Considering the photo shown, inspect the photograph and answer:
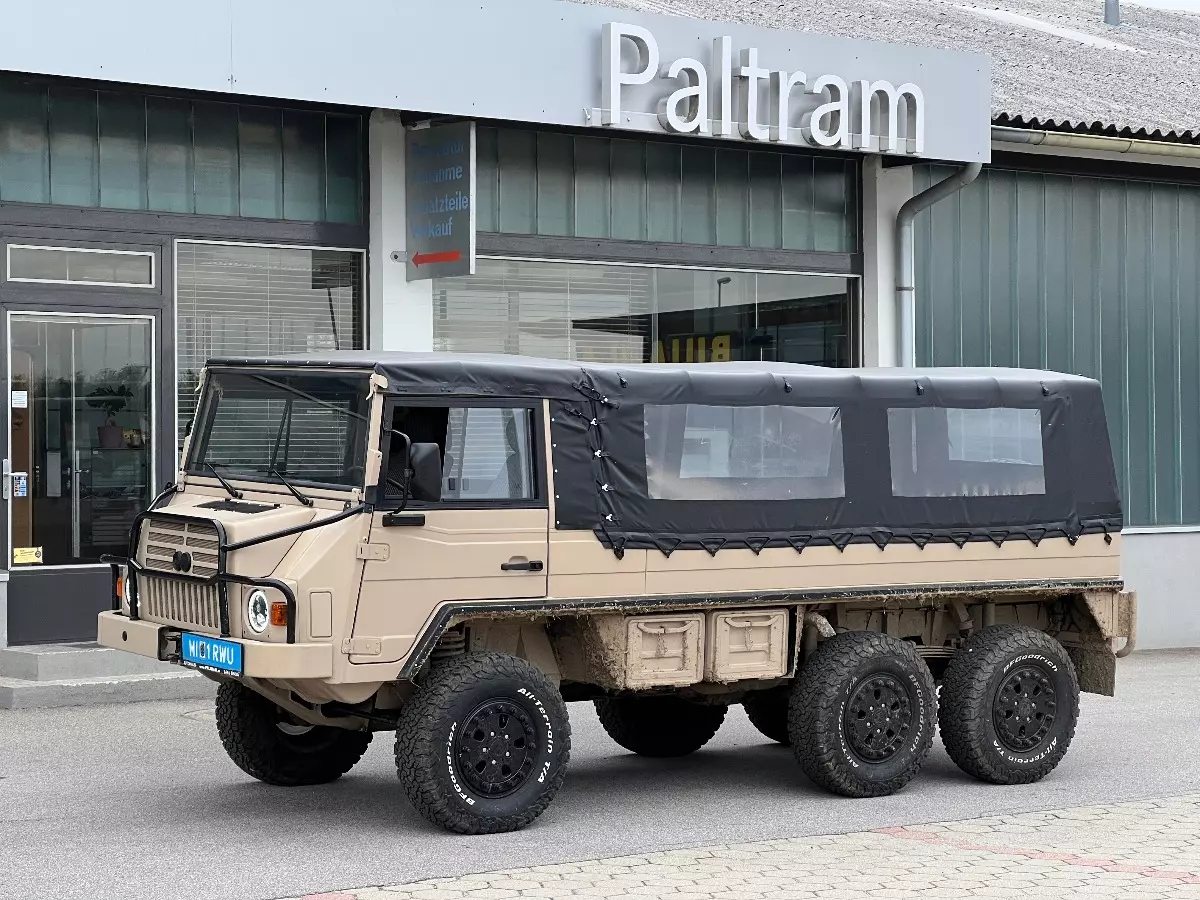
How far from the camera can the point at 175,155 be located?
533 inches

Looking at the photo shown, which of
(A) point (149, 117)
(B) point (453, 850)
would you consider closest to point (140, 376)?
(A) point (149, 117)

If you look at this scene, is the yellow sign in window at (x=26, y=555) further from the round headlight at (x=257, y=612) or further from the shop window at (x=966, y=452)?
the shop window at (x=966, y=452)

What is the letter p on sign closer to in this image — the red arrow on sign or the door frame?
the red arrow on sign

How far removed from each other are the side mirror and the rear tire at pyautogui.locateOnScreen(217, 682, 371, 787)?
1.72m

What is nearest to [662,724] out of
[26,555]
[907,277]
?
[26,555]

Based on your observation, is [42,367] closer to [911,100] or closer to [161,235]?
[161,235]

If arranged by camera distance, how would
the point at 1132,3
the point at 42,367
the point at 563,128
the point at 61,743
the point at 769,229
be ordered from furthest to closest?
the point at 1132,3
the point at 769,229
the point at 563,128
the point at 42,367
the point at 61,743

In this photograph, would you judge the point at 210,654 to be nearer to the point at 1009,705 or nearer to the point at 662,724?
the point at 662,724

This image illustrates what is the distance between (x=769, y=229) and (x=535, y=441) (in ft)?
25.5

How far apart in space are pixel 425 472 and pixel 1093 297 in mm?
10652

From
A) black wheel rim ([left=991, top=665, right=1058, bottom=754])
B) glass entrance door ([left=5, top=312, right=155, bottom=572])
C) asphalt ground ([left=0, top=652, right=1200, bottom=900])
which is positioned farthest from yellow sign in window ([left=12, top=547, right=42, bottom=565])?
black wheel rim ([left=991, top=665, right=1058, bottom=754])

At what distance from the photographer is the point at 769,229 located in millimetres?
16234

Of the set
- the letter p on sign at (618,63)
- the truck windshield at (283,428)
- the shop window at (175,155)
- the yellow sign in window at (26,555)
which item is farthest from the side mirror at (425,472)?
the letter p on sign at (618,63)

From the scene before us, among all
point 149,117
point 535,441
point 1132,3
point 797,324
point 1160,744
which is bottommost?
point 1160,744
